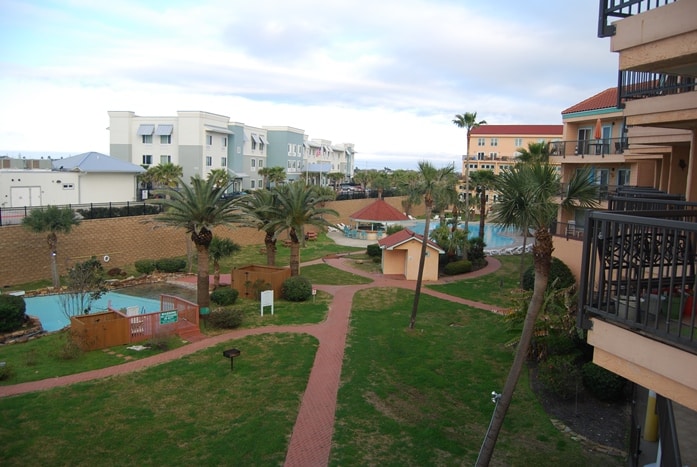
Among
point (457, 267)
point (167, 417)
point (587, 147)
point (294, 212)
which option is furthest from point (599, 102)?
point (167, 417)

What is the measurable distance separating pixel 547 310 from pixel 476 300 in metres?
11.5

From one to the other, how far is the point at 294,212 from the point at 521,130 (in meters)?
63.6

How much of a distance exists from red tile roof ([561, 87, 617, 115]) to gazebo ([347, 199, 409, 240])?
22830mm

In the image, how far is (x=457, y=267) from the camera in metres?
38.7

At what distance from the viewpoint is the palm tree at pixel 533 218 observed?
9.66 m

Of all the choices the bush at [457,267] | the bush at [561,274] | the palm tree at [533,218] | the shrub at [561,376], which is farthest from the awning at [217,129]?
the shrub at [561,376]

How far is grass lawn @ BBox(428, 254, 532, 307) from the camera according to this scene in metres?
31.8

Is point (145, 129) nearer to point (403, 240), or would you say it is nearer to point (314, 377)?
point (403, 240)

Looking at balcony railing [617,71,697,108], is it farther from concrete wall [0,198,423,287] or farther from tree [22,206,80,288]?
tree [22,206,80,288]

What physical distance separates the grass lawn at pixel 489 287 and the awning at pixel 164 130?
4079 centimetres

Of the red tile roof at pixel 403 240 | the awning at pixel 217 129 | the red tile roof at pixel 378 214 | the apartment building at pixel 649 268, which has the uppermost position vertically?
the awning at pixel 217 129

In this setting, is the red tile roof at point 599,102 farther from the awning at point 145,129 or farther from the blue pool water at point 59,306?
the awning at point 145,129

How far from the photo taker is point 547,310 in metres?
19.8

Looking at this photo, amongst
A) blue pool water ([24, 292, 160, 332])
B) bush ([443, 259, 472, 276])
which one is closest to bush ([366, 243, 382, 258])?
bush ([443, 259, 472, 276])
